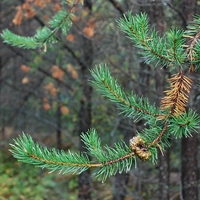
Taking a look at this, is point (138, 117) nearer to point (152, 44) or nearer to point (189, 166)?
point (152, 44)

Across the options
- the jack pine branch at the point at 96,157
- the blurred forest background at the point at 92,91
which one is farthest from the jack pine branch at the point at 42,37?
the jack pine branch at the point at 96,157

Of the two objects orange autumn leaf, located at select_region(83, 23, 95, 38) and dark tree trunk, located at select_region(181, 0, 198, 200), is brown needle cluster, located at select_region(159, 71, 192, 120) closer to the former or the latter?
dark tree trunk, located at select_region(181, 0, 198, 200)

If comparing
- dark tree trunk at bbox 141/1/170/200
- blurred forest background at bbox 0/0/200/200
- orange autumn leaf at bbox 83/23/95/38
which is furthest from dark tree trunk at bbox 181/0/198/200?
orange autumn leaf at bbox 83/23/95/38

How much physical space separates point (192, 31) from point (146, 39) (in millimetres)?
209

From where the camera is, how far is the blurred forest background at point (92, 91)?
13.6 feet

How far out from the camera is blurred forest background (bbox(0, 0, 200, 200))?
4152 millimetres

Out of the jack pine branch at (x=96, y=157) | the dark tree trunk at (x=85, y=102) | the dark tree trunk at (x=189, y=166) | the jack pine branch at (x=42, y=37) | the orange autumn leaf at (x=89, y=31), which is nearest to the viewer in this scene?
the jack pine branch at (x=96, y=157)

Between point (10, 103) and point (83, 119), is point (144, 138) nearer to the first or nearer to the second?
point (83, 119)

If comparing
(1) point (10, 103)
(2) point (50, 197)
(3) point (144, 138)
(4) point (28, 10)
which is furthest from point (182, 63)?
(1) point (10, 103)

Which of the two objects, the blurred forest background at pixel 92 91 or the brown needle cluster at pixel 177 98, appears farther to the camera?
the blurred forest background at pixel 92 91

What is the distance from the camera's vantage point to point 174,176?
7406 millimetres

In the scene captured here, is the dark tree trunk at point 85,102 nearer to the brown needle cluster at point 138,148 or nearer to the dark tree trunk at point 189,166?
the dark tree trunk at point 189,166

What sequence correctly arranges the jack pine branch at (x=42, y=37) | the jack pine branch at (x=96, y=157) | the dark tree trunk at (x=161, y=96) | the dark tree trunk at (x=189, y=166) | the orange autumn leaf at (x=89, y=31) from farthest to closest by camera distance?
the orange autumn leaf at (x=89, y=31), the dark tree trunk at (x=161, y=96), the dark tree trunk at (x=189, y=166), the jack pine branch at (x=42, y=37), the jack pine branch at (x=96, y=157)

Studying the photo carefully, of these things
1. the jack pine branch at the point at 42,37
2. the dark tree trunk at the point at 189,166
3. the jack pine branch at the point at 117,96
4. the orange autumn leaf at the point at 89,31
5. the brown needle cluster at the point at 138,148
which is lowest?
the dark tree trunk at the point at 189,166
